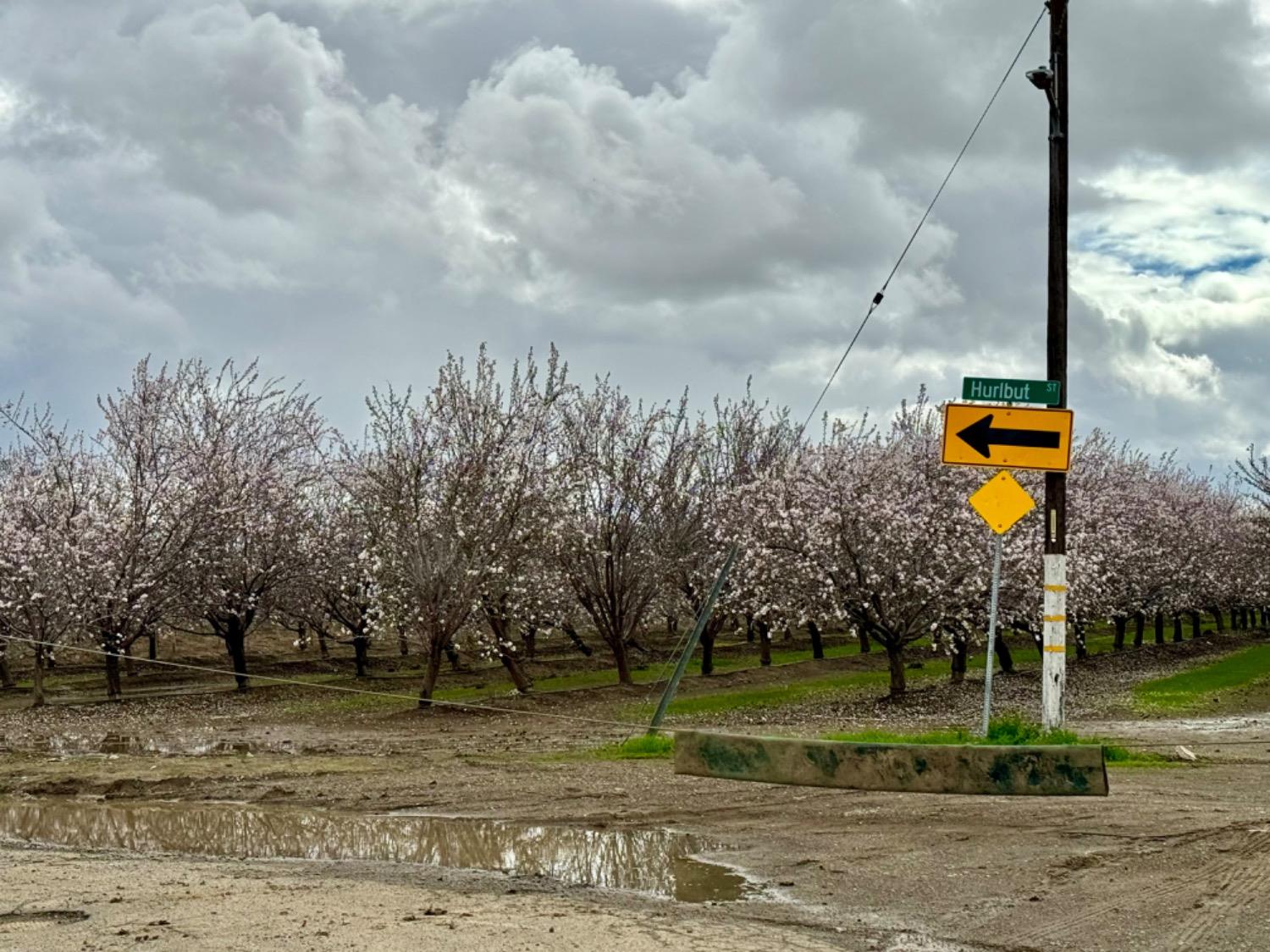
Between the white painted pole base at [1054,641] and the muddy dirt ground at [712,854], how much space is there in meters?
1.26

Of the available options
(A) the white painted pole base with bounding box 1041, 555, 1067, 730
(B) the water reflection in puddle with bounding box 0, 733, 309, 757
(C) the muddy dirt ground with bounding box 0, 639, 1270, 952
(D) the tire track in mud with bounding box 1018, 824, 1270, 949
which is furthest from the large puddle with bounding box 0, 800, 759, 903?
(A) the white painted pole base with bounding box 1041, 555, 1067, 730

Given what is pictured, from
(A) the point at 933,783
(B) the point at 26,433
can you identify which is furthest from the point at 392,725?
(B) the point at 26,433

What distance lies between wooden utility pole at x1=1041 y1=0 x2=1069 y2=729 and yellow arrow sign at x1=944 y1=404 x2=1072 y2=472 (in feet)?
1.23

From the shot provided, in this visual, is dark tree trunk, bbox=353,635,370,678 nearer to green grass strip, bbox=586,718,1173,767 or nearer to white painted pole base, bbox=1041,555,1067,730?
green grass strip, bbox=586,718,1173,767

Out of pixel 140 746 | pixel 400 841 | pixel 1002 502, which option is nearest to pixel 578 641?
Answer: pixel 140 746

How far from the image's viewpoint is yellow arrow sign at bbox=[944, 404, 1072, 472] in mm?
14445

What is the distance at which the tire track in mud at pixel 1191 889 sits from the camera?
6.77 metres

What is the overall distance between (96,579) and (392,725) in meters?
10.8

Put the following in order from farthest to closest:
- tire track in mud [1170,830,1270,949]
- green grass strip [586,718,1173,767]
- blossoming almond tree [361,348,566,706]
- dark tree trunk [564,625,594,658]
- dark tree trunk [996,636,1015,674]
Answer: dark tree trunk [564,625,594,658] → dark tree trunk [996,636,1015,674] → blossoming almond tree [361,348,566,706] → green grass strip [586,718,1173,767] → tire track in mud [1170,830,1270,949]

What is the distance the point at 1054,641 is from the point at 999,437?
2.35 m

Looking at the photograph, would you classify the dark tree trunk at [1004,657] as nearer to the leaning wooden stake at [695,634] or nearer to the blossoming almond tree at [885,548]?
the blossoming almond tree at [885,548]

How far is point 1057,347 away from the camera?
15406mm

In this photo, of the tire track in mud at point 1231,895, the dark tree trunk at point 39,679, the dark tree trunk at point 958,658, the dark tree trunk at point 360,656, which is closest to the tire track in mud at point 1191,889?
the tire track in mud at point 1231,895

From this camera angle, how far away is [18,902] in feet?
24.9
